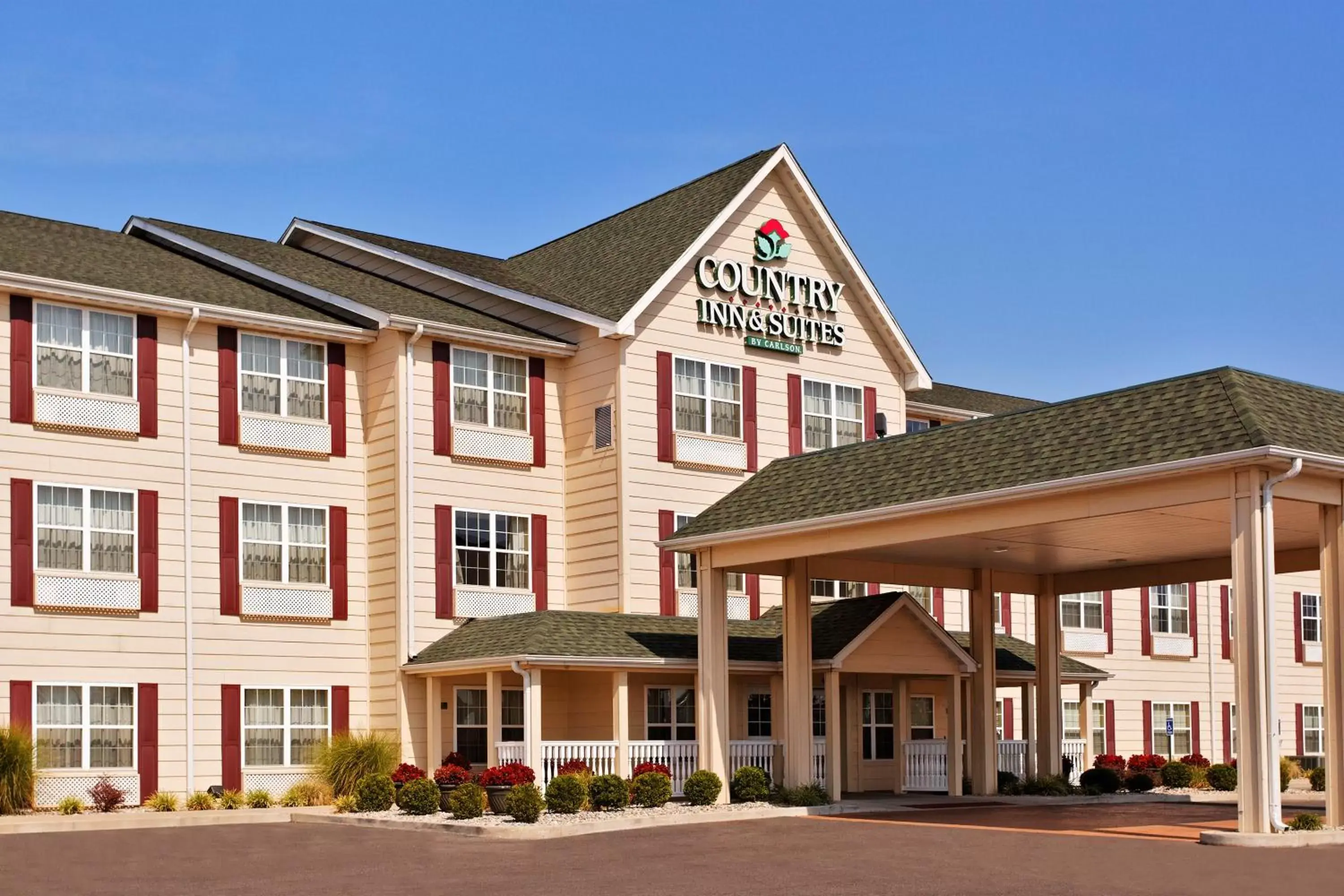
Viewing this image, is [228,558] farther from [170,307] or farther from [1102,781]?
[1102,781]

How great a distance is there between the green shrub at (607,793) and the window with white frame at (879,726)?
29.6 feet

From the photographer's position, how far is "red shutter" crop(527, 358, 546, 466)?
121ft

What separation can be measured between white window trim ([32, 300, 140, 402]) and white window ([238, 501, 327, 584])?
10.4 ft

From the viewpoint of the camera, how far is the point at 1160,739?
47.6m

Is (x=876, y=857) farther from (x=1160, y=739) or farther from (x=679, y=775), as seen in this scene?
(x=1160, y=739)

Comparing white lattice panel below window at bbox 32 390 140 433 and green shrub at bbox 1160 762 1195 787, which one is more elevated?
white lattice panel below window at bbox 32 390 140 433

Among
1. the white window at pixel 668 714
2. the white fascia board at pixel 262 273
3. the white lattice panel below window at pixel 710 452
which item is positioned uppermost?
the white fascia board at pixel 262 273

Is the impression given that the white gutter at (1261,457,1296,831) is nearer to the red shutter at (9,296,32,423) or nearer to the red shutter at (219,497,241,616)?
the red shutter at (219,497,241,616)

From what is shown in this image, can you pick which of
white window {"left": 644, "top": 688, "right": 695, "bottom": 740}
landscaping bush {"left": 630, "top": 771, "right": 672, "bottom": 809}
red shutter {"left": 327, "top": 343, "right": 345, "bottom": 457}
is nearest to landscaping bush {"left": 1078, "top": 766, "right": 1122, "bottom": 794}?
white window {"left": 644, "top": 688, "right": 695, "bottom": 740}

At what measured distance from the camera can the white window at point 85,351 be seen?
31.5 meters

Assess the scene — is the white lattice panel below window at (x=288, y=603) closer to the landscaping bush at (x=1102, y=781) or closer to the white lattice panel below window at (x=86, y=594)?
the white lattice panel below window at (x=86, y=594)

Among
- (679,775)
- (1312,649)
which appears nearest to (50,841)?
(679,775)

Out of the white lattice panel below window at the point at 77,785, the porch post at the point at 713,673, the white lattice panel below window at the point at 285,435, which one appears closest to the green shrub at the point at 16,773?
the white lattice panel below window at the point at 77,785

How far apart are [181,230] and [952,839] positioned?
24.2m
